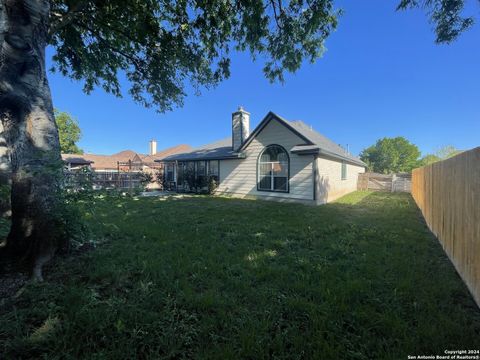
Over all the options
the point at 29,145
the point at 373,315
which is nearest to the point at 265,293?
the point at 373,315

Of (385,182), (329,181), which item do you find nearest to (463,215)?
(329,181)

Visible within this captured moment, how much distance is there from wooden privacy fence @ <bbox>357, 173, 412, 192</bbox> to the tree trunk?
19.6 metres

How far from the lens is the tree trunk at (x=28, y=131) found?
286 centimetres

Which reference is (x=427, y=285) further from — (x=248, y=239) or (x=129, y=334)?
(x=129, y=334)

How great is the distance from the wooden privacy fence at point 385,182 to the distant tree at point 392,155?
140 feet

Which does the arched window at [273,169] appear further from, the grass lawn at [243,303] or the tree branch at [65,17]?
the tree branch at [65,17]

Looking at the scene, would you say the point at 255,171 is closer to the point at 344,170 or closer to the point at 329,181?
the point at 329,181

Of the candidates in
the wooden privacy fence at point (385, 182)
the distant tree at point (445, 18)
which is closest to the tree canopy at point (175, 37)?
the distant tree at point (445, 18)

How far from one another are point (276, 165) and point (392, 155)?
59269 mm

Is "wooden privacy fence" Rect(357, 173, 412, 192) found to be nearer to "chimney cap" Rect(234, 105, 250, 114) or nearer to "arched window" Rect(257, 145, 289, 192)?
"arched window" Rect(257, 145, 289, 192)

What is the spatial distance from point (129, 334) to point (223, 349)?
0.89 m

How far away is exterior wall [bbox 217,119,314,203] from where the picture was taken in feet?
34.2

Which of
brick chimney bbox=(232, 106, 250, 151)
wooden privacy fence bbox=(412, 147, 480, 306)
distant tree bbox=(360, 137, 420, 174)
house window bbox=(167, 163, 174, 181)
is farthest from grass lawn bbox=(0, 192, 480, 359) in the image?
distant tree bbox=(360, 137, 420, 174)

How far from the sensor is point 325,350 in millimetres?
1844
